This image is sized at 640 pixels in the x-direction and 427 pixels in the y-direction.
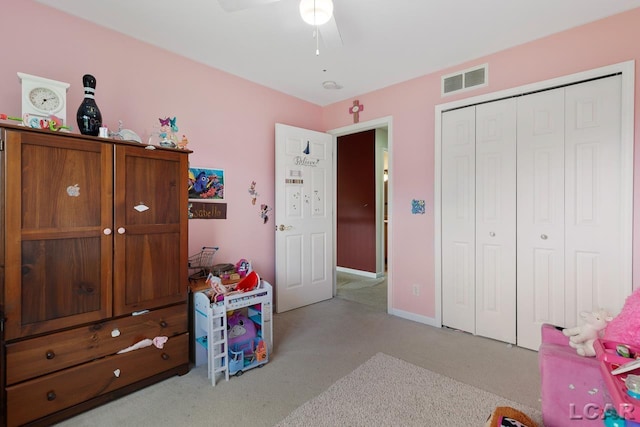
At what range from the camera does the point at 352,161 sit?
540 cm

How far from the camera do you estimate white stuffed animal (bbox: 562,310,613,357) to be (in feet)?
4.85

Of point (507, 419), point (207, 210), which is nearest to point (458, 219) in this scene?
point (507, 419)

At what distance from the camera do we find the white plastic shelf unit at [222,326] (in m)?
2.06

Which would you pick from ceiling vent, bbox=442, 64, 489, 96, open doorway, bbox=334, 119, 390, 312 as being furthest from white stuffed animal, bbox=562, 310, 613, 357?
open doorway, bbox=334, 119, 390, 312

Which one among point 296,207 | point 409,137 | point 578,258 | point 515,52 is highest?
point 515,52

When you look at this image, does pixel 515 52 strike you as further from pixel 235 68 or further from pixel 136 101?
pixel 136 101

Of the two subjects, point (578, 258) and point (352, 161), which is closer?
point (578, 258)

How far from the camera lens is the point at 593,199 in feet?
7.28

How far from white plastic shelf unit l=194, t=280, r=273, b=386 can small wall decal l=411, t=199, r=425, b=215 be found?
1715mm

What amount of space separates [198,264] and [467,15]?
2.86m

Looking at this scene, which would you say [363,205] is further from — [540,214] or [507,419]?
[507,419]

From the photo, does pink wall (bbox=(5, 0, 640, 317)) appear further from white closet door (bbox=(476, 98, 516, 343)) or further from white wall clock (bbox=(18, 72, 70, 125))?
white wall clock (bbox=(18, 72, 70, 125))

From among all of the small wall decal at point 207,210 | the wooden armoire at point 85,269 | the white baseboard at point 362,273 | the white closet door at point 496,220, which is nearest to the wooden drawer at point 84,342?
the wooden armoire at point 85,269

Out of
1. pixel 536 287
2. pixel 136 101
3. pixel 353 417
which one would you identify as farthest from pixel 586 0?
pixel 136 101
